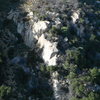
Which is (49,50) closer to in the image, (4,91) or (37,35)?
(37,35)

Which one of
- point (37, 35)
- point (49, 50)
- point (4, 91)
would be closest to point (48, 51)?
point (49, 50)

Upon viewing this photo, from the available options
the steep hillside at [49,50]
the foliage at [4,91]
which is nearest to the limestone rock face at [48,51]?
the steep hillside at [49,50]

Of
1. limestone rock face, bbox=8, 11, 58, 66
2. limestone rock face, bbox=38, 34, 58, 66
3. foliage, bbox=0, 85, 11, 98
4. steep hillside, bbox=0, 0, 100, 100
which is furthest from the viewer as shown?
limestone rock face, bbox=8, 11, 58, 66

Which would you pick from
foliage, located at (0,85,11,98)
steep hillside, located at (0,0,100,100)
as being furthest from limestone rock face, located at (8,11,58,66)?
foliage, located at (0,85,11,98)

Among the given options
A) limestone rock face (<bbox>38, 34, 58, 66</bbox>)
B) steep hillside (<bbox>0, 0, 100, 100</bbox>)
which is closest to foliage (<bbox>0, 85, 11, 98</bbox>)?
steep hillside (<bbox>0, 0, 100, 100</bbox>)

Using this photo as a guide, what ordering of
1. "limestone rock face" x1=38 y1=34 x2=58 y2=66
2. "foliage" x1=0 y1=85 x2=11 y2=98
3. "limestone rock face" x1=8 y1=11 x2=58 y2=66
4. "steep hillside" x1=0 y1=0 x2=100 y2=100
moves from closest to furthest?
"foliage" x1=0 y1=85 x2=11 y2=98, "steep hillside" x1=0 y1=0 x2=100 y2=100, "limestone rock face" x1=38 y1=34 x2=58 y2=66, "limestone rock face" x1=8 y1=11 x2=58 y2=66

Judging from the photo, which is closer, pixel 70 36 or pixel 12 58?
pixel 12 58

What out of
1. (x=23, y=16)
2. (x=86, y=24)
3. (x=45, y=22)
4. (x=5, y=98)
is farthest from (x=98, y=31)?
(x=5, y=98)

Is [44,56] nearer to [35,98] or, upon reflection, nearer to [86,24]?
[35,98]

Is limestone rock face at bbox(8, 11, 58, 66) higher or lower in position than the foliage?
higher

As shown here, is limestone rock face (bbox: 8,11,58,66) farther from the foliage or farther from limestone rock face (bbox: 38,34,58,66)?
the foliage

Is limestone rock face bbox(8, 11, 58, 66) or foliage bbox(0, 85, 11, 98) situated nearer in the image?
foliage bbox(0, 85, 11, 98)
